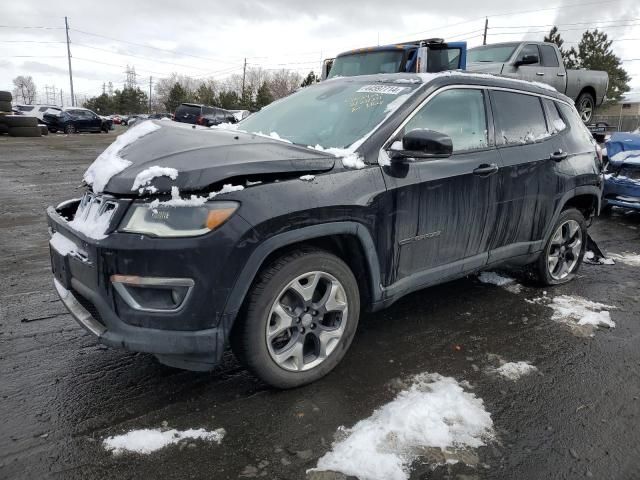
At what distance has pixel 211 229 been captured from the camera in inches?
92.7

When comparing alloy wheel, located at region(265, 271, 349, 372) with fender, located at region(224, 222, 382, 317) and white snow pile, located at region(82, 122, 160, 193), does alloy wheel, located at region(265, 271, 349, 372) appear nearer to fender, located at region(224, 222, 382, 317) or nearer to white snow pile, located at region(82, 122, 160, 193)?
fender, located at region(224, 222, 382, 317)

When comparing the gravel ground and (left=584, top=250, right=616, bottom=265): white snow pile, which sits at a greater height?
(left=584, top=250, right=616, bottom=265): white snow pile

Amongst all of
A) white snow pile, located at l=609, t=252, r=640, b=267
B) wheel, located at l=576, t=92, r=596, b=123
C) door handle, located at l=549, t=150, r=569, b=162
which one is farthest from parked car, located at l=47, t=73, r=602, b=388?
wheel, located at l=576, t=92, r=596, b=123

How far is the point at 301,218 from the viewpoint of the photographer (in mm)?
2594

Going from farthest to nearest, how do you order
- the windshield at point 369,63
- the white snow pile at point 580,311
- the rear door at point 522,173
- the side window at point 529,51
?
1. the side window at point 529,51
2. the windshield at point 369,63
3. the white snow pile at point 580,311
4. the rear door at point 522,173

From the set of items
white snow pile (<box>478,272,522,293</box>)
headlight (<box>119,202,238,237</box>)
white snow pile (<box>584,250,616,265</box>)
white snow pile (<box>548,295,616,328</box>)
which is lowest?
white snow pile (<box>548,295,616,328</box>)

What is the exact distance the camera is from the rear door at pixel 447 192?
121 inches

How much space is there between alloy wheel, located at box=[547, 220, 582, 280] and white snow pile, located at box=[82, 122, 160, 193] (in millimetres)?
3557

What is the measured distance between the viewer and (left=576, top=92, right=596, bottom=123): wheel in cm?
1217

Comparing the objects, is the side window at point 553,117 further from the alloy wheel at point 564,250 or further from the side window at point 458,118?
the side window at point 458,118

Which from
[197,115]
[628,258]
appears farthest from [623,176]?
[197,115]

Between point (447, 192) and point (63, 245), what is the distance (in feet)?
7.69

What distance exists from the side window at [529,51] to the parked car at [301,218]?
692 cm

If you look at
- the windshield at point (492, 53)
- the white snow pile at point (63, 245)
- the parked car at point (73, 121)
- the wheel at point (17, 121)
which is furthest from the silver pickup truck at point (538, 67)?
the parked car at point (73, 121)
